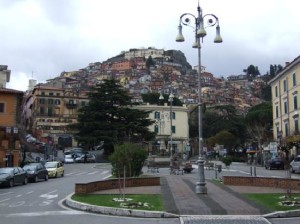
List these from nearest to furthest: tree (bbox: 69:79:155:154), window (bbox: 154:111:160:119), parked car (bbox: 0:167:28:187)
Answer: parked car (bbox: 0:167:28:187)
tree (bbox: 69:79:155:154)
window (bbox: 154:111:160:119)

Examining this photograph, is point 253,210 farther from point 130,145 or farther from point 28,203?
point 130,145

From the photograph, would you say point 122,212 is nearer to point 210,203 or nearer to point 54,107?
point 210,203

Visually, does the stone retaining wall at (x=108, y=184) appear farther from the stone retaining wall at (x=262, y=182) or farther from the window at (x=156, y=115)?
the window at (x=156, y=115)

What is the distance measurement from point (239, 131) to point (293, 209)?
85154mm

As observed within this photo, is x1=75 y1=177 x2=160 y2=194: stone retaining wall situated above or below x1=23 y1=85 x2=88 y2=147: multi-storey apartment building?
below

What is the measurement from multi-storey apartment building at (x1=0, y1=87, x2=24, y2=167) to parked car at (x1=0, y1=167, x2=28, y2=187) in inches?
700

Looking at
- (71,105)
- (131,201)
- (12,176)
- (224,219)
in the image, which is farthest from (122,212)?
(71,105)

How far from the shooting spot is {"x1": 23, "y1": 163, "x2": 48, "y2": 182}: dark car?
117 feet

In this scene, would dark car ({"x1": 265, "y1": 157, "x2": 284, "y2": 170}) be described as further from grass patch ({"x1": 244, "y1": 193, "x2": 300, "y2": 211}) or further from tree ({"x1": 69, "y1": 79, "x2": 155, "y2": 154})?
grass patch ({"x1": 244, "y1": 193, "x2": 300, "y2": 211})

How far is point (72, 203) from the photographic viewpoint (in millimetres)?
17297

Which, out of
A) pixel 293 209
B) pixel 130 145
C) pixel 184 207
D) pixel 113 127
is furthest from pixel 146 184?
pixel 113 127

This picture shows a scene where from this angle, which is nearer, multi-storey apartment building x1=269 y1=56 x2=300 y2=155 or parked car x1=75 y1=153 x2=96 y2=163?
multi-storey apartment building x1=269 y1=56 x2=300 y2=155

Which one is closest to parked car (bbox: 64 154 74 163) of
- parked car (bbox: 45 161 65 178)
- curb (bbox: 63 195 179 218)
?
parked car (bbox: 45 161 65 178)

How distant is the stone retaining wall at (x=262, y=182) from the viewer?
22094 mm
